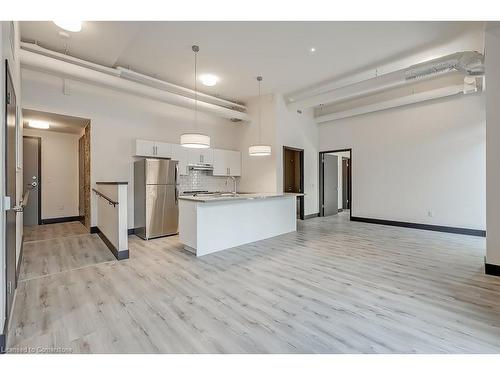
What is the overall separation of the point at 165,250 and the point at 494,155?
16.0ft

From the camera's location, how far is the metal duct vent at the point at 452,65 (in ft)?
12.3

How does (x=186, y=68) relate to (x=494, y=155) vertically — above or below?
above

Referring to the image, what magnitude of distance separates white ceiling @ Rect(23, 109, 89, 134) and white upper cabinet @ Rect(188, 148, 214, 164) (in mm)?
2266

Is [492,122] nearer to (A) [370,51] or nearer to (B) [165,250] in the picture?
(A) [370,51]

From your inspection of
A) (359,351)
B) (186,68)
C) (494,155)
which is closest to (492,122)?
(494,155)

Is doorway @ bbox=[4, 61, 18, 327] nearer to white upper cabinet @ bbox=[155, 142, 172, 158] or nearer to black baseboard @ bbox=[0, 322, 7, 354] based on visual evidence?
black baseboard @ bbox=[0, 322, 7, 354]

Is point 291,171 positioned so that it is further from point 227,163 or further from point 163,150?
point 163,150

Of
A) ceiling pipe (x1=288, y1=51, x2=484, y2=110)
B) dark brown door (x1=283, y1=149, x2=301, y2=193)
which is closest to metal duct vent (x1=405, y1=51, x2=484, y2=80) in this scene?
ceiling pipe (x1=288, y1=51, x2=484, y2=110)

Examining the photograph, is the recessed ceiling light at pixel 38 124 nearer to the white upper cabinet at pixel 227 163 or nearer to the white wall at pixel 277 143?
the white upper cabinet at pixel 227 163

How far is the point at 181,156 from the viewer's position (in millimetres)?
5902

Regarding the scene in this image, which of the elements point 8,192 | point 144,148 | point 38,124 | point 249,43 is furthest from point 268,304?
point 38,124

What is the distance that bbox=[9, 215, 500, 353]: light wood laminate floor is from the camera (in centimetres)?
176

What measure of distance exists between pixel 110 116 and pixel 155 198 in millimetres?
2022

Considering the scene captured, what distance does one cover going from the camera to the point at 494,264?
2.98m
